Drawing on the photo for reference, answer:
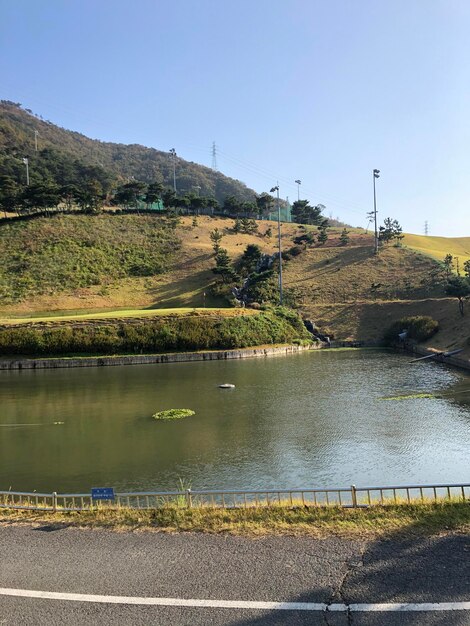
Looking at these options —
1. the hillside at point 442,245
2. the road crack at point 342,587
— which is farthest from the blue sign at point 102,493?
the hillside at point 442,245

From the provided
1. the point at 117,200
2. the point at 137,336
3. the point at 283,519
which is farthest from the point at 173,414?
the point at 117,200

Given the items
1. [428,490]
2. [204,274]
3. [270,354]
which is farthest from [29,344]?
[428,490]

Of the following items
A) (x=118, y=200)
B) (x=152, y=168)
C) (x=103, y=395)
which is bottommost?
(x=103, y=395)

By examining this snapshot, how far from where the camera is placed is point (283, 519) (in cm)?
957

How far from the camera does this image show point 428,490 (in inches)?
548

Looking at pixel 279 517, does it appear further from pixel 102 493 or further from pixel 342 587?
pixel 102 493

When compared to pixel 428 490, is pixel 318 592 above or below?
above

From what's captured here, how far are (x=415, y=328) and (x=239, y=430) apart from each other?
34.5 meters

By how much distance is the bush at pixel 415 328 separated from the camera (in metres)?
48.5

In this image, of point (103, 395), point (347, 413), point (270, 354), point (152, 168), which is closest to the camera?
point (347, 413)

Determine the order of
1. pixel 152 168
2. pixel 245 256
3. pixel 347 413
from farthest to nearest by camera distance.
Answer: pixel 152 168 → pixel 245 256 → pixel 347 413

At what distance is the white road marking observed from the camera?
6.49 m

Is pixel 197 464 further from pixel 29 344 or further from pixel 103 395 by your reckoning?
pixel 29 344

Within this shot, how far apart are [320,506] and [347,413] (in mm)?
14504
